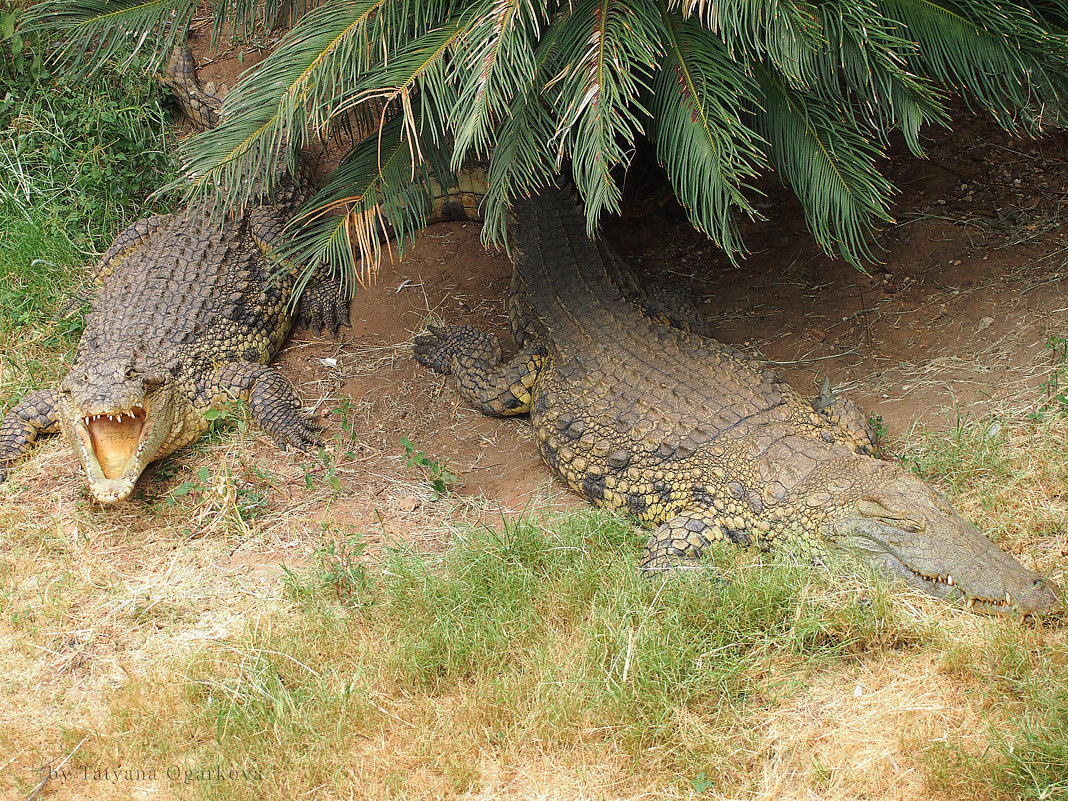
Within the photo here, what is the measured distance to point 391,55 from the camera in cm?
371

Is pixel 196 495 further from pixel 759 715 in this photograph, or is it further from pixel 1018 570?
pixel 1018 570

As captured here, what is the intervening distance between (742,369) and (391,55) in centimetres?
221

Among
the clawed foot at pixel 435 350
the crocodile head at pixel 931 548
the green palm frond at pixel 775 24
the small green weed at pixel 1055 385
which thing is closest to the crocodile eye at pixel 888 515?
the crocodile head at pixel 931 548

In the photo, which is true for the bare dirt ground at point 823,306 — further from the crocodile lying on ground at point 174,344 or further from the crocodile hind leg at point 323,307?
the crocodile lying on ground at point 174,344

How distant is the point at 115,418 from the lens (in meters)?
4.38

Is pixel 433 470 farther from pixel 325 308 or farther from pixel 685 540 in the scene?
pixel 325 308

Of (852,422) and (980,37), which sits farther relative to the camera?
(852,422)

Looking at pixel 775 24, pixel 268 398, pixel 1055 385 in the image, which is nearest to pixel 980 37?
pixel 775 24

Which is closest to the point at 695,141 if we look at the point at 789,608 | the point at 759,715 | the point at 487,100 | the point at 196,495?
the point at 487,100

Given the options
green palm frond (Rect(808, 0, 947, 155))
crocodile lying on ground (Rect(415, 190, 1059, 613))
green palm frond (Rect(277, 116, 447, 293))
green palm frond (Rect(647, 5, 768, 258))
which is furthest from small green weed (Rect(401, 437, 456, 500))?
green palm frond (Rect(808, 0, 947, 155))

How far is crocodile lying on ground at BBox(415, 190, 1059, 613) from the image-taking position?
3.39 metres

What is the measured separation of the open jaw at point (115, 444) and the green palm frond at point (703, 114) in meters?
2.87

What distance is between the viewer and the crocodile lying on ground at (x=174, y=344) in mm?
4383

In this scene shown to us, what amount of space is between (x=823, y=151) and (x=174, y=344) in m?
3.54
